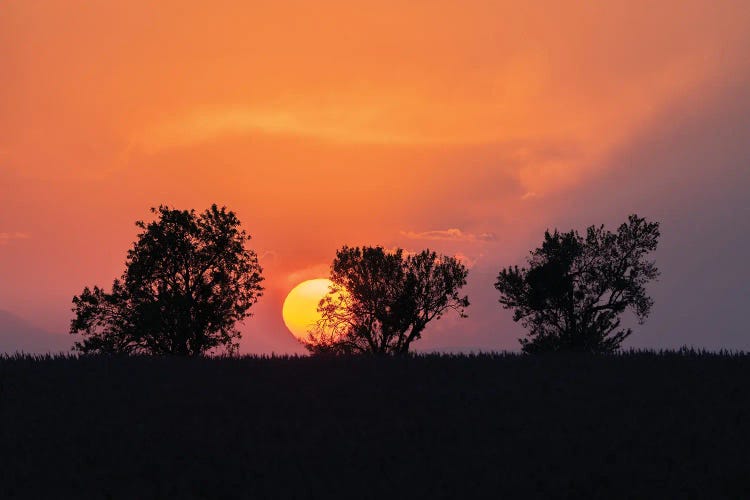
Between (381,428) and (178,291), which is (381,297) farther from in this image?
(381,428)

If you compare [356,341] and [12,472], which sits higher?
[356,341]

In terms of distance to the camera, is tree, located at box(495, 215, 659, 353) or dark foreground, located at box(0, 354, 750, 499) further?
tree, located at box(495, 215, 659, 353)

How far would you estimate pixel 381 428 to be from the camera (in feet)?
46.2

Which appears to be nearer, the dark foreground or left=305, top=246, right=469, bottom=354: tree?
the dark foreground

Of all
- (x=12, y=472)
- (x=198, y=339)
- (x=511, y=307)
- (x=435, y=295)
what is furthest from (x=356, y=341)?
(x=12, y=472)

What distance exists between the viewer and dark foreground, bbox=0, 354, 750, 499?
1178cm

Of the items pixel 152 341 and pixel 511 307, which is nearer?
pixel 152 341

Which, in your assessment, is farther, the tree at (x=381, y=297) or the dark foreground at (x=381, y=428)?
the tree at (x=381, y=297)

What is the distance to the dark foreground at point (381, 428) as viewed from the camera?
1178 cm

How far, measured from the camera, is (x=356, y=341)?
54.7 meters

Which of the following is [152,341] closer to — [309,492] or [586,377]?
[586,377]

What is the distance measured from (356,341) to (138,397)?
1507 inches

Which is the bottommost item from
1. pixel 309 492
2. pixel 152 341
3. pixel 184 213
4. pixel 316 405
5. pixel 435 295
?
pixel 309 492

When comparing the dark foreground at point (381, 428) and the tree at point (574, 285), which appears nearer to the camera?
the dark foreground at point (381, 428)
